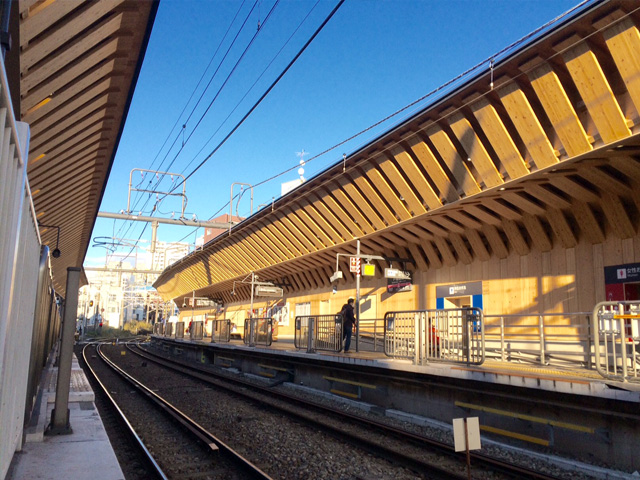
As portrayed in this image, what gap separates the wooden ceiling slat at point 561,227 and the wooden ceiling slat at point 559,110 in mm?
2912

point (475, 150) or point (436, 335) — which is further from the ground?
point (475, 150)

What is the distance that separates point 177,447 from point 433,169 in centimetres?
977

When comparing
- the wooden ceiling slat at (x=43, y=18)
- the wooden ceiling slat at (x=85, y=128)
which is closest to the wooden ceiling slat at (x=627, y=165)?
the wooden ceiling slat at (x=43, y=18)

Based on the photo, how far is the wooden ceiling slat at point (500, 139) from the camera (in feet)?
40.3

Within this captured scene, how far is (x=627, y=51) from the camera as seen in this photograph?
9367 millimetres

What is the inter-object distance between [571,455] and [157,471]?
6.21 m

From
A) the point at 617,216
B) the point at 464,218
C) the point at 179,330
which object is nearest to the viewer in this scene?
the point at 617,216

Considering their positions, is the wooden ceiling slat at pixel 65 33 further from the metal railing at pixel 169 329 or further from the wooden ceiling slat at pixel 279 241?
the metal railing at pixel 169 329

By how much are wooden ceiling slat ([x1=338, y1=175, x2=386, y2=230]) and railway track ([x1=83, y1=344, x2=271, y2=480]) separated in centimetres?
932

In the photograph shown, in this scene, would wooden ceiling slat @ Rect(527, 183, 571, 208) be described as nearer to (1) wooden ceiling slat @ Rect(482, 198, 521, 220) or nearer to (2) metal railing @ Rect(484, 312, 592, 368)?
(1) wooden ceiling slat @ Rect(482, 198, 521, 220)

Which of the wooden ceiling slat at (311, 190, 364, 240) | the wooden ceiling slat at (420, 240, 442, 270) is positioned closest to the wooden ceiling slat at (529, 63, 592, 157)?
the wooden ceiling slat at (420, 240, 442, 270)

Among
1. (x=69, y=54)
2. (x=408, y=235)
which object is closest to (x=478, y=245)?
(x=408, y=235)

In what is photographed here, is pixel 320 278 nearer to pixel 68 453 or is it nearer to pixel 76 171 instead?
pixel 76 171

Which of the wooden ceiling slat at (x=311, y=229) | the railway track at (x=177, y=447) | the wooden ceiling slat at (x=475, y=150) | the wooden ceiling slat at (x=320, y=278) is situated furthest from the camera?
the wooden ceiling slat at (x=320, y=278)
